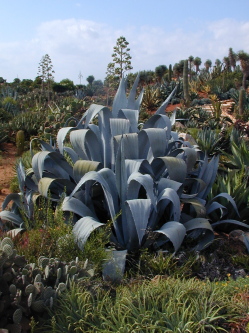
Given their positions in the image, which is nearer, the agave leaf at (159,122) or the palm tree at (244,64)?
the agave leaf at (159,122)

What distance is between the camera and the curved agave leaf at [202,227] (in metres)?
4.15

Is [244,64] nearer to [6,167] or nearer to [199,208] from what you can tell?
[6,167]

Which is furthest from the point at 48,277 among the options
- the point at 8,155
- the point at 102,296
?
the point at 8,155

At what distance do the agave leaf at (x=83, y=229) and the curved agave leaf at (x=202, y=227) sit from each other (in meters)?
1.00

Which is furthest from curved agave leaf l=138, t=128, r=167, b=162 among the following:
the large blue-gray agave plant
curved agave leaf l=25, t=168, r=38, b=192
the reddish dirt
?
the reddish dirt

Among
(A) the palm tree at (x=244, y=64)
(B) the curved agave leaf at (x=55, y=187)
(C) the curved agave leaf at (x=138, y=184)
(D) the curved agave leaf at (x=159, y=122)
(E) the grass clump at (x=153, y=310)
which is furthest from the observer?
(A) the palm tree at (x=244, y=64)

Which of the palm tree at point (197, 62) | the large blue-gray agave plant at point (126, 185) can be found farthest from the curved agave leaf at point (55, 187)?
the palm tree at point (197, 62)

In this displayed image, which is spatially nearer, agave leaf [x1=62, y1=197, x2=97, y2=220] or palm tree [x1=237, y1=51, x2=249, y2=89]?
agave leaf [x1=62, y1=197, x2=97, y2=220]

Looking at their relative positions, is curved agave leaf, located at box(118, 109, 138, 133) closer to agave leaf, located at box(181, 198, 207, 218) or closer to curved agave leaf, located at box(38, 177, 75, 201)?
curved agave leaf, located at box(38, 177, 75, 201)

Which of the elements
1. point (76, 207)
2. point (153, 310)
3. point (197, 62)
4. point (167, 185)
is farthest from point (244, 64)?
point (153, 310)

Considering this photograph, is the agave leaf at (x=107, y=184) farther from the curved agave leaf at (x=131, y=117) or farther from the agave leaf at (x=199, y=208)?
the curved agave leaf at (x=131, y=117)

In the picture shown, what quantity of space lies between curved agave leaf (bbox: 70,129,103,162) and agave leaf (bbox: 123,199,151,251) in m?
1.03

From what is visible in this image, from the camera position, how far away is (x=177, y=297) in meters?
2.77

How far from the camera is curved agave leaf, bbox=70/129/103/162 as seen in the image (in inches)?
186
